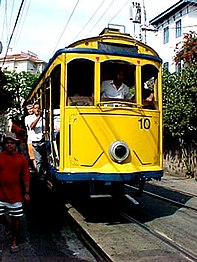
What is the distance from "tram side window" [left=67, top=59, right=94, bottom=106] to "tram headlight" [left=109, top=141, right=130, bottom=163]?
2.96 feet

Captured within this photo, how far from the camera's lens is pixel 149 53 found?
9.35 m

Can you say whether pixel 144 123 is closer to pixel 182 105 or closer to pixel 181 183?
pixel 181 183

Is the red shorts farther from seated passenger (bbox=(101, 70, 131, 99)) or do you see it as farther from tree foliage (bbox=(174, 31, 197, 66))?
tree foliage (bbox=(174, 31, 197, 66))

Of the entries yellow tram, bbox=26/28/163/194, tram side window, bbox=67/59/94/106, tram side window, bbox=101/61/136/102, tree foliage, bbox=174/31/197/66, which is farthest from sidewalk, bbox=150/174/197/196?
tram side window, bbox=67/59/94/106

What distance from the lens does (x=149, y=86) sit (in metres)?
9.52

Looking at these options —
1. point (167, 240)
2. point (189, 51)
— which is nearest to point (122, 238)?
point (167, 240)

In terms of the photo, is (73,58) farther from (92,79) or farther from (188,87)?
(188,87)

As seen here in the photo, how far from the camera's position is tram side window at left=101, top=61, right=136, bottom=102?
891cm

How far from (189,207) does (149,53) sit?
12.6ft

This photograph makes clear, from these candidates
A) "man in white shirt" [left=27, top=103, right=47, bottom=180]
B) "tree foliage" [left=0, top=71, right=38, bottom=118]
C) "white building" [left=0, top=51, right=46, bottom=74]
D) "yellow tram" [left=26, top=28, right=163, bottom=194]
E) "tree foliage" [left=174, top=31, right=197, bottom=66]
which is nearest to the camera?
"yellow tram" [left=26, top=28, right=163, bottom=194]

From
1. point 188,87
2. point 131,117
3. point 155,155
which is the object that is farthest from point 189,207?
point 188,87

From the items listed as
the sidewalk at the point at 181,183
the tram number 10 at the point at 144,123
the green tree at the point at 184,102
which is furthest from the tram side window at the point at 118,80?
the green tree at the point at 184,102

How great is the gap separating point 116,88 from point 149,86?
2.85 feet

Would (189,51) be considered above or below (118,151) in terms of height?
above
